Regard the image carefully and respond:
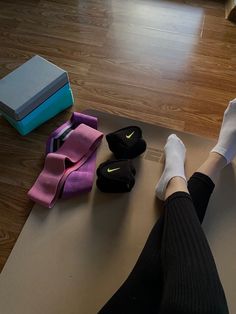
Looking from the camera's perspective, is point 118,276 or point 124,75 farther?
point 124,75

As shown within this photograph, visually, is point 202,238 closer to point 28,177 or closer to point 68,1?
point 28,177

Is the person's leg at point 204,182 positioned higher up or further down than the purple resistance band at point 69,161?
higher up

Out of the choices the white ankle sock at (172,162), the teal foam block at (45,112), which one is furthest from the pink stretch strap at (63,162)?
the white ankle sock at (172,162)

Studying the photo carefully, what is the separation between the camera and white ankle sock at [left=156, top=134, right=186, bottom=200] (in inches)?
39.3

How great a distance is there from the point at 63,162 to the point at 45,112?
0.23 metres

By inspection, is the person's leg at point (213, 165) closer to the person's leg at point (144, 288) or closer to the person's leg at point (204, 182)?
the person's leg at point (204, 182)

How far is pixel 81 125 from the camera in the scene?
116 centimetres

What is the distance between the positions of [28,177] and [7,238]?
0.70 ft

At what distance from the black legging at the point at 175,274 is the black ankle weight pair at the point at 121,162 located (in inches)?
7.1

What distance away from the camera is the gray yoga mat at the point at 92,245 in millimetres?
896

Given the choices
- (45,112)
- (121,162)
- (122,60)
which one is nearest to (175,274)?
(121,162)

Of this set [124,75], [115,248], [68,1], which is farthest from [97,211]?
[68,1]

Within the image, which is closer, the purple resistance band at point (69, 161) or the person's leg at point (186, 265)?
the person's leg at point (186, 265)

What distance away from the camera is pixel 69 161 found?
1100 millimetres
